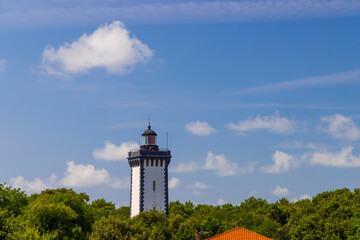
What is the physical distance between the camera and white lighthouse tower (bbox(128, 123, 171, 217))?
4168 inches

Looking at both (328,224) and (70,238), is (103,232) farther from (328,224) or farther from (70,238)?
(328,224)

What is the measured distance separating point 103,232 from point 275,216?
52918 millimetres

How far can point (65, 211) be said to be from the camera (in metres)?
74.1

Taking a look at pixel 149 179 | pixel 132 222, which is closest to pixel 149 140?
pixel 149 179

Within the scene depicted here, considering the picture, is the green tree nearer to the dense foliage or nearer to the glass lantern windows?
the dense foliage

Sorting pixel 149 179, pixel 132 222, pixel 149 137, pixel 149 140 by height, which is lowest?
pixel 132 222

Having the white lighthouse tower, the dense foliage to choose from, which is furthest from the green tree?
the white lighthouse tower

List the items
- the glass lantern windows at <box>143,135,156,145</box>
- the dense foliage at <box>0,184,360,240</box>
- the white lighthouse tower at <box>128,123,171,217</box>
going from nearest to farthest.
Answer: the dense foliage at <box>0,184,360,240</box>, the white lighthouse tower at <box>128,123,171,217</box>, the glass lantern windows at <box>143,135,156,145</box>

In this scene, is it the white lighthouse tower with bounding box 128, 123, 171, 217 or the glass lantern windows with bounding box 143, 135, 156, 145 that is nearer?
the white lighthouse tower with bounding box 128, 123, 171, 217

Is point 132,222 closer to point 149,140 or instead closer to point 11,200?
point 11,200

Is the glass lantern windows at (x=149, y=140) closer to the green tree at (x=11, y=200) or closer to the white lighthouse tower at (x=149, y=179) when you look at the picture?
the white lighthouse tower at (x=149, y=179)

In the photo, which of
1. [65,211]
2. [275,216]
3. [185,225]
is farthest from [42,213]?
[275,216]

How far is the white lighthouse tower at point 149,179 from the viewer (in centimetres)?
10588

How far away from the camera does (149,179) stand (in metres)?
107
